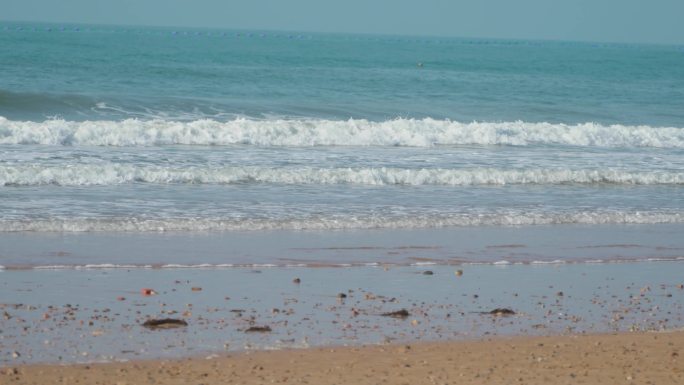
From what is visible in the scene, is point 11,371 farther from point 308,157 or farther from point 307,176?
point 308,157

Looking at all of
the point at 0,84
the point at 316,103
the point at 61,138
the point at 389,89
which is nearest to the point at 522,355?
the point at 61,138

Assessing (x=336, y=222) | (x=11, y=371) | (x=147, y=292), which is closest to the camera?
(x=11, y=371)

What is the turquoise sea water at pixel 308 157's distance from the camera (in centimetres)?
1405

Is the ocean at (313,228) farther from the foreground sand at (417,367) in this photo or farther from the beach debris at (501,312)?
the foreground sand at (417,367)

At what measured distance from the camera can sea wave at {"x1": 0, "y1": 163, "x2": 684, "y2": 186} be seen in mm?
15969

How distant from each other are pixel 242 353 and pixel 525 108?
1193 inches

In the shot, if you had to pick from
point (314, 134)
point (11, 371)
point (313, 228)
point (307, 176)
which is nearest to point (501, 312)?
point (11, 371)

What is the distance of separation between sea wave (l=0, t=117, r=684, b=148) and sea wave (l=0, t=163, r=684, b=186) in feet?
14.5

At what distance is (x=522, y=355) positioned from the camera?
295 inches

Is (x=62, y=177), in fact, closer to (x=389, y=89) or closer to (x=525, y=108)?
(x=525, y=108)

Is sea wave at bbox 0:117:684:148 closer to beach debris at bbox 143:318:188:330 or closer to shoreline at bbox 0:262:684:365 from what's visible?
shoreline at bbox 0:262:684:365

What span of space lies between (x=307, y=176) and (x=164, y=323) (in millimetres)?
9332

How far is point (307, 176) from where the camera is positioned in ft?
56.9

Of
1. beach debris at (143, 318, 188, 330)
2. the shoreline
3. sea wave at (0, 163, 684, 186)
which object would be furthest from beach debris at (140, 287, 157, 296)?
sea wave at (0, 163, 684, 186)
